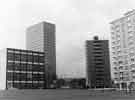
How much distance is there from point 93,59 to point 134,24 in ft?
→ 213

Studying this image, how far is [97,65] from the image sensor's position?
185250 mm

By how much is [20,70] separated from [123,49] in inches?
2423

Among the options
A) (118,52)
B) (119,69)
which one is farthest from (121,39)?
(119,69)

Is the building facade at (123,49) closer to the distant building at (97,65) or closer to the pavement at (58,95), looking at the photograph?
the distant building at (97,65)

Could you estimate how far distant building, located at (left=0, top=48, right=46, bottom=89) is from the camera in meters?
141

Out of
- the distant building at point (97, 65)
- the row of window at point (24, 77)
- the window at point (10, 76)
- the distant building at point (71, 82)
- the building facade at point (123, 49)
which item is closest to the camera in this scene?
the building facade at point (123, 49)

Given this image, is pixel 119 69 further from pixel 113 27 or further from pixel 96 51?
pixel 96 51

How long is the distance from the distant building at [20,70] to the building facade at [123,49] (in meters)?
48.4

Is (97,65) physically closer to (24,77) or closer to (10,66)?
(24,77)

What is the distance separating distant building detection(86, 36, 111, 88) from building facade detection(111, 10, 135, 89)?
45007 millimetres

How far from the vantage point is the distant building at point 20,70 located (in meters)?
141

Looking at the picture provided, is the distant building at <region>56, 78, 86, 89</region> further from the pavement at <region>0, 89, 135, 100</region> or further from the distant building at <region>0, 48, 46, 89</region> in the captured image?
the pavement at <region>0, 89, 135, 100</region>

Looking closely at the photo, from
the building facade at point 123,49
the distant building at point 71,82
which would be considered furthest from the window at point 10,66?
the building facade at point 123,49

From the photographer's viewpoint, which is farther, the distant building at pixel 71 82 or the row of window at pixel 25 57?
the distant building at pixel 71 82
